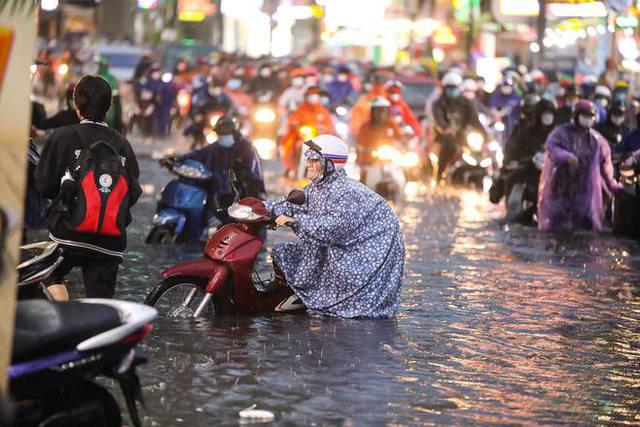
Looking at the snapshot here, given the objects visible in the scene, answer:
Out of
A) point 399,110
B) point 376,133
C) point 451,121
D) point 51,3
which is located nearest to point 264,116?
point 399,110

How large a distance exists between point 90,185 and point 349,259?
10.5 ft

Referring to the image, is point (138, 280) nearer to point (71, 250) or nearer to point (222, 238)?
point (222, 238)

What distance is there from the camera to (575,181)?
20156 millimetres

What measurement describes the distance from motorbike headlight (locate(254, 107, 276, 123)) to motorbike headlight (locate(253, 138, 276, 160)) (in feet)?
1.92

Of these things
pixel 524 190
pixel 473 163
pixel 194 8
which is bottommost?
pixel 473 163

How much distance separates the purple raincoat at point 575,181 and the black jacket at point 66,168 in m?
11.1

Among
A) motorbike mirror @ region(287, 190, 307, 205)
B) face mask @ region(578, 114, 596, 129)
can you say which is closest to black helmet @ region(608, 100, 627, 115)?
face mask @ region(578, 114, 596, 129)

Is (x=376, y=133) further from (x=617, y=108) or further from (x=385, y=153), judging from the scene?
(x=617, y=108)

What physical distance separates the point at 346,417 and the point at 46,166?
2.18 meters


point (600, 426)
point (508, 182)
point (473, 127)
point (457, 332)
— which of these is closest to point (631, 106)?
point (473, 127)

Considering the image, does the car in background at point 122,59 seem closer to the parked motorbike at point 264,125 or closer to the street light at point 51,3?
the parked motorbike at point 264,125

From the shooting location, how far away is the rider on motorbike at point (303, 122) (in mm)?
26844

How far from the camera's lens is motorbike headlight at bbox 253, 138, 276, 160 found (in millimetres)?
35125

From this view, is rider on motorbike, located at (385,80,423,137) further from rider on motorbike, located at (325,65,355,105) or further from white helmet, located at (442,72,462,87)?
rider on motorbike, located at (325,65,355,105)
